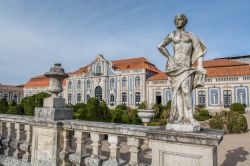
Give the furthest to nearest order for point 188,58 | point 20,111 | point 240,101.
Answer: point 240,101 → point 20,111 → point 188,58

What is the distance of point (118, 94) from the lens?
4100 cm

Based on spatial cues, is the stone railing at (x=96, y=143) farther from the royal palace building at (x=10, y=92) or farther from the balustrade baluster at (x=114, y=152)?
the royal palace building at (x=10, y=92)

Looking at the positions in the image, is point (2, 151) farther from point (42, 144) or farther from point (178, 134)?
point (178, 134)

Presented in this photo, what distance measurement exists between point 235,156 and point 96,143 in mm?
6150

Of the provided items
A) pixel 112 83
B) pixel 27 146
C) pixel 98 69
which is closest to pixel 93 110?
pixel 27 146

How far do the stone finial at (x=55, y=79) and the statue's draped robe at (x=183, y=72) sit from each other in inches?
86.8

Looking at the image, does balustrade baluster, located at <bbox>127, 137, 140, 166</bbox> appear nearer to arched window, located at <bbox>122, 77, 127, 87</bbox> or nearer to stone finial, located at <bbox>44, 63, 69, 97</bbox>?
stone finial, located at <bbox>44, 63, 69, 97</bbox>

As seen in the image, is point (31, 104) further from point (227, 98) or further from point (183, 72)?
point (227, 98)

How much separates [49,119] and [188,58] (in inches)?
110

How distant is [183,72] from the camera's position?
3.16 m

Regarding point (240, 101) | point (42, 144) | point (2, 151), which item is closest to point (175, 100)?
point (42, 144)

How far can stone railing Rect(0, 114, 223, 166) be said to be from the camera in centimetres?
290

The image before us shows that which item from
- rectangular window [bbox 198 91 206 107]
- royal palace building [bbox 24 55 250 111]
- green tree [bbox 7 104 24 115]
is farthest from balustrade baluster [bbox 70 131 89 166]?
rectangular window [bbox 198 91 206 107]

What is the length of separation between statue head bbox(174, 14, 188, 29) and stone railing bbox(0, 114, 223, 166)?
1.49 meters
